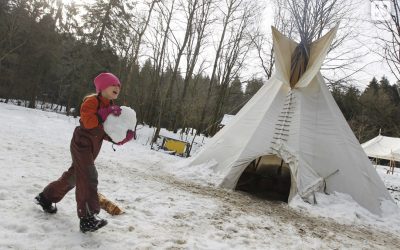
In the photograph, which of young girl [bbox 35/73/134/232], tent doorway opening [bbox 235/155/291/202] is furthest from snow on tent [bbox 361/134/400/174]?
young girl [bbox 35/73/134/232]

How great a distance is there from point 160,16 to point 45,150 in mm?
16446

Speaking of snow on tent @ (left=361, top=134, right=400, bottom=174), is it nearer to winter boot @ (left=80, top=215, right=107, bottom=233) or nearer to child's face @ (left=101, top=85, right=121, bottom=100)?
child's face @ (left=101, top=85, right=121, bottom=100)

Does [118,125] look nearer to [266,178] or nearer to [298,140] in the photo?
[298,140]

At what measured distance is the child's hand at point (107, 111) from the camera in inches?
127

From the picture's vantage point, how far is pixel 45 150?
7.39 metres

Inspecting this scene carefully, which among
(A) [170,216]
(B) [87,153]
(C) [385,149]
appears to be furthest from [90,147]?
(C) [385,149]

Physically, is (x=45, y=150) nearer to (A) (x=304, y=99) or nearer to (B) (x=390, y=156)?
(A) (x=304, y=99)

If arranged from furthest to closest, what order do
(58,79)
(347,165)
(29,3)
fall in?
(58,79)
(29,3)
(347,165)

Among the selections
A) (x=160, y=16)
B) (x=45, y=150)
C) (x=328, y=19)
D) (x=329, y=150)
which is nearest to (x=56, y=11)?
(x=160, y=16)

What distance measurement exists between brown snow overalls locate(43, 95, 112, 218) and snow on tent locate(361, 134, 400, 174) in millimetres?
22965

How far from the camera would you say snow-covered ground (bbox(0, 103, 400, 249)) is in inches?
123

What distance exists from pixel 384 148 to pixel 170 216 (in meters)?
23.1

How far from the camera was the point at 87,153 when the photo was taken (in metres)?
3.22

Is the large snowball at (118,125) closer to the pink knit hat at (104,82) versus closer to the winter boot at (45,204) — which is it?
the pink knit hat at (104,82)
